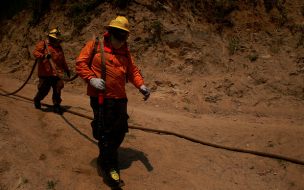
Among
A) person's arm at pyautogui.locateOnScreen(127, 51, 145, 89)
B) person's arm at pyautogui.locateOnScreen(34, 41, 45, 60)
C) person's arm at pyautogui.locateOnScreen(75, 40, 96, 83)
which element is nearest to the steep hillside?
person's arm at pyautogui.locateOnScreen(34, 41, 45, 60)

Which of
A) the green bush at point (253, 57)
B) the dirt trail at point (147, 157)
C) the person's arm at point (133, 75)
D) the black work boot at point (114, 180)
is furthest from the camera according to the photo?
the green bush at point (253, 57)

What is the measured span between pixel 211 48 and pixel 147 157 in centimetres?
628

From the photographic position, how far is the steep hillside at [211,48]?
24.3 ft

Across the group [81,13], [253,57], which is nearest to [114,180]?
[253,57]

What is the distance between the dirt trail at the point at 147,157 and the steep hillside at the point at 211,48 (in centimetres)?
255

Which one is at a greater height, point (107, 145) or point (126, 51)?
point (126, 51)

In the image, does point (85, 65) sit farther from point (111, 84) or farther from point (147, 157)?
point (147, 157)

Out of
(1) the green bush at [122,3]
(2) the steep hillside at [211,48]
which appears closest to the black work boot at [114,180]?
(2) the steep hillside at [211,48]

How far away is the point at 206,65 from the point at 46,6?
873 centimetres

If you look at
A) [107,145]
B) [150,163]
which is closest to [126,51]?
[107,145]

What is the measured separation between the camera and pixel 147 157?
143 inches

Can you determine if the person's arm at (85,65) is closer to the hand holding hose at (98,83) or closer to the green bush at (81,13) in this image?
the hand holding hose at (98,83)

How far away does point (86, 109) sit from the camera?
226 inches

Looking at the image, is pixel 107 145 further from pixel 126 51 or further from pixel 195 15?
pixel 195 15
